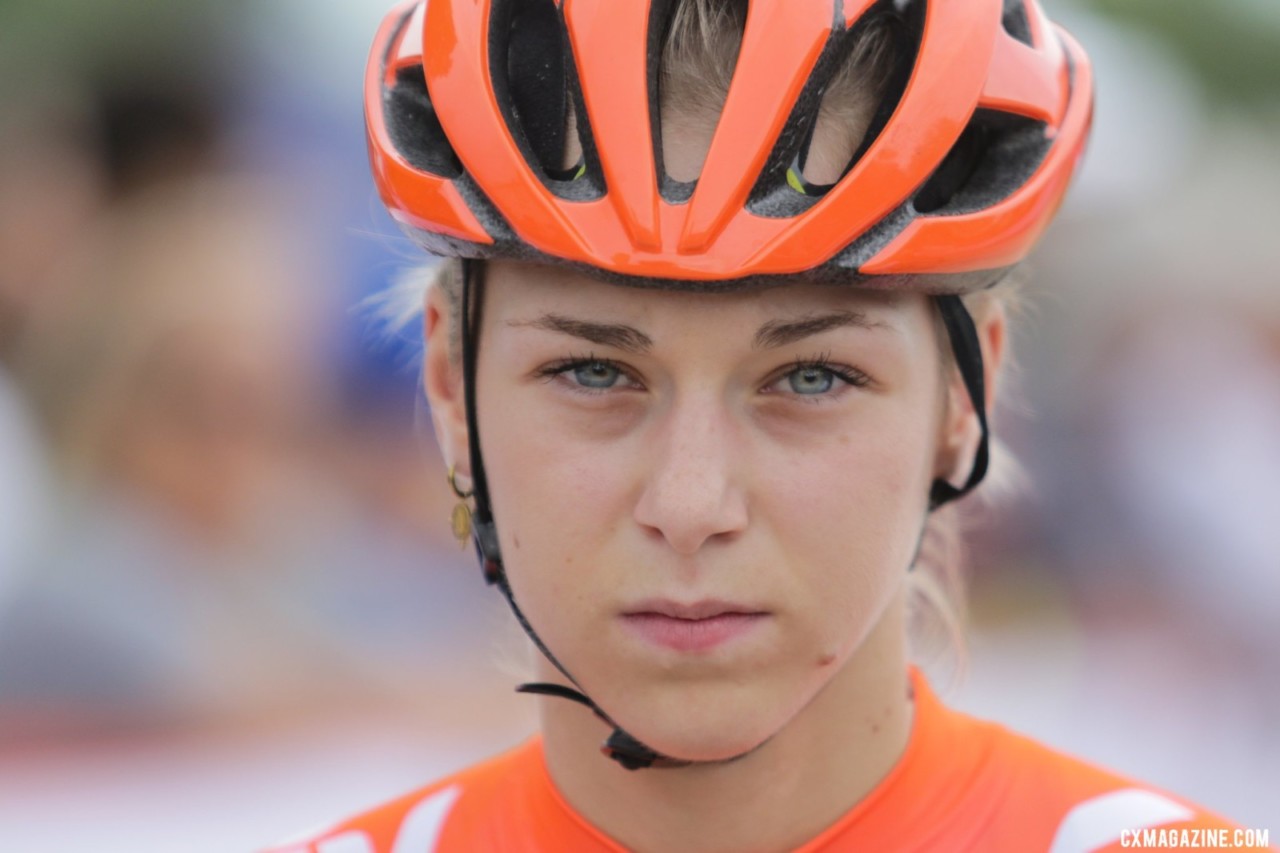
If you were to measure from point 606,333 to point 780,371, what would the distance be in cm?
26

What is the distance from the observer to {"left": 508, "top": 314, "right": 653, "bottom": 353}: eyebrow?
6.81 ft

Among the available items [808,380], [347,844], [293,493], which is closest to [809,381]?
[808,380]

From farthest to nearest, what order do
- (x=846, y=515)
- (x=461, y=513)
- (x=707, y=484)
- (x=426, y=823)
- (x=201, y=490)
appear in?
(x=201, y=490)
(x=426, y=823)
(x=461, y=513)
(x=846, y=515)
(x=707, y=484)

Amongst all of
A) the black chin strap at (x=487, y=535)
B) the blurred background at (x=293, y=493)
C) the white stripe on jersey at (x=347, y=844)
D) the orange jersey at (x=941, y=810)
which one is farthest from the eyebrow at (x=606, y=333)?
the blurred background at (x=293, y=493)

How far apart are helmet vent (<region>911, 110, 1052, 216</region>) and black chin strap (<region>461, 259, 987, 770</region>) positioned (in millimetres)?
170

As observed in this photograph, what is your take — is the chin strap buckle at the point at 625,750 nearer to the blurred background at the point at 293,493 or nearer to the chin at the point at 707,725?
the chin at the point at 707,725

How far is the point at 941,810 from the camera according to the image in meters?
2.36

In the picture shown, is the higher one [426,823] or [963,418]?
[963,418]

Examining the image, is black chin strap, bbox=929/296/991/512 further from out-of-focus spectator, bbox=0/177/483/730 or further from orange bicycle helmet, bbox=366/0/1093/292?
out-of-focus spectator, bbox=0/177/483/730

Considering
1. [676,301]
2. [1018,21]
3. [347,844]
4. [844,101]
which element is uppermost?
[1018,21]

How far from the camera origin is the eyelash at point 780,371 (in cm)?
210

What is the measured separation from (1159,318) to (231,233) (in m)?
4.65

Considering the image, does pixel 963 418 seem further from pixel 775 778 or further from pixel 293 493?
pixel 293 493

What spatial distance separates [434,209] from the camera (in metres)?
2.28
